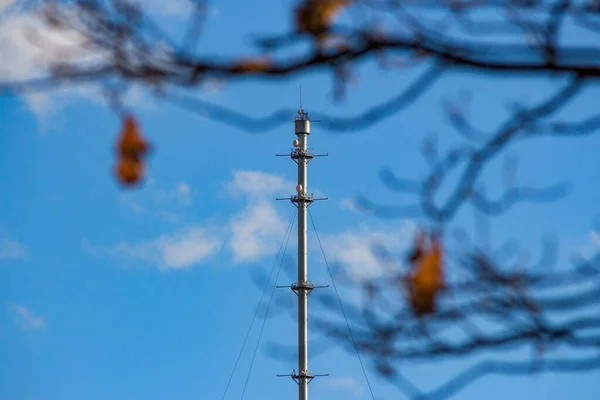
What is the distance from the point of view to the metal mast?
37938 mm

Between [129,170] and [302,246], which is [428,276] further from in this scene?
[302,246]

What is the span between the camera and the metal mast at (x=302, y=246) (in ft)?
124

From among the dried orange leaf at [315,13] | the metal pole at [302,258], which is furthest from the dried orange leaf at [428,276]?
the metal pole at [302,258]

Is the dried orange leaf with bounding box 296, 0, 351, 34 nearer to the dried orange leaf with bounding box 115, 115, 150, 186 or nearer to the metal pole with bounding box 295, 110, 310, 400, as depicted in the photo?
the dried orange leaf with bounding box 115, 115, 150, 186

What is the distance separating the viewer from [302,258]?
38.4 m

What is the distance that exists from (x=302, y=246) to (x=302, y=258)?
630 mm

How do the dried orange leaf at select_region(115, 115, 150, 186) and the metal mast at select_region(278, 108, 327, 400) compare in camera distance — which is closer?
the dried orange leaf at select_region(115, 115, 150, 186)

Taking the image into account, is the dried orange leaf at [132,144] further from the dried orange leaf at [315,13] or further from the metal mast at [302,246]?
the metal mast at [302,246]

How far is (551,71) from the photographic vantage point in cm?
355

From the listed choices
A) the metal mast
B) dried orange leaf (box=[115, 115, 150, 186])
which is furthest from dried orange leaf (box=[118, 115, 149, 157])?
the metal mast

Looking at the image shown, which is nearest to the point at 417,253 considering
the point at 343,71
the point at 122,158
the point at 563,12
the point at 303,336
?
the point at 343,71

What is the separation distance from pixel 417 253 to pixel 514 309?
3.64ft

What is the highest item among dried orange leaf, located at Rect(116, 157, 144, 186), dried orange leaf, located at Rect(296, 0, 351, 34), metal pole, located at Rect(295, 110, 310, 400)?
metal pole, located at Rect(295, 110, 310, 400)

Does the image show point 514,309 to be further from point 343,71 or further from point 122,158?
point 122,158
